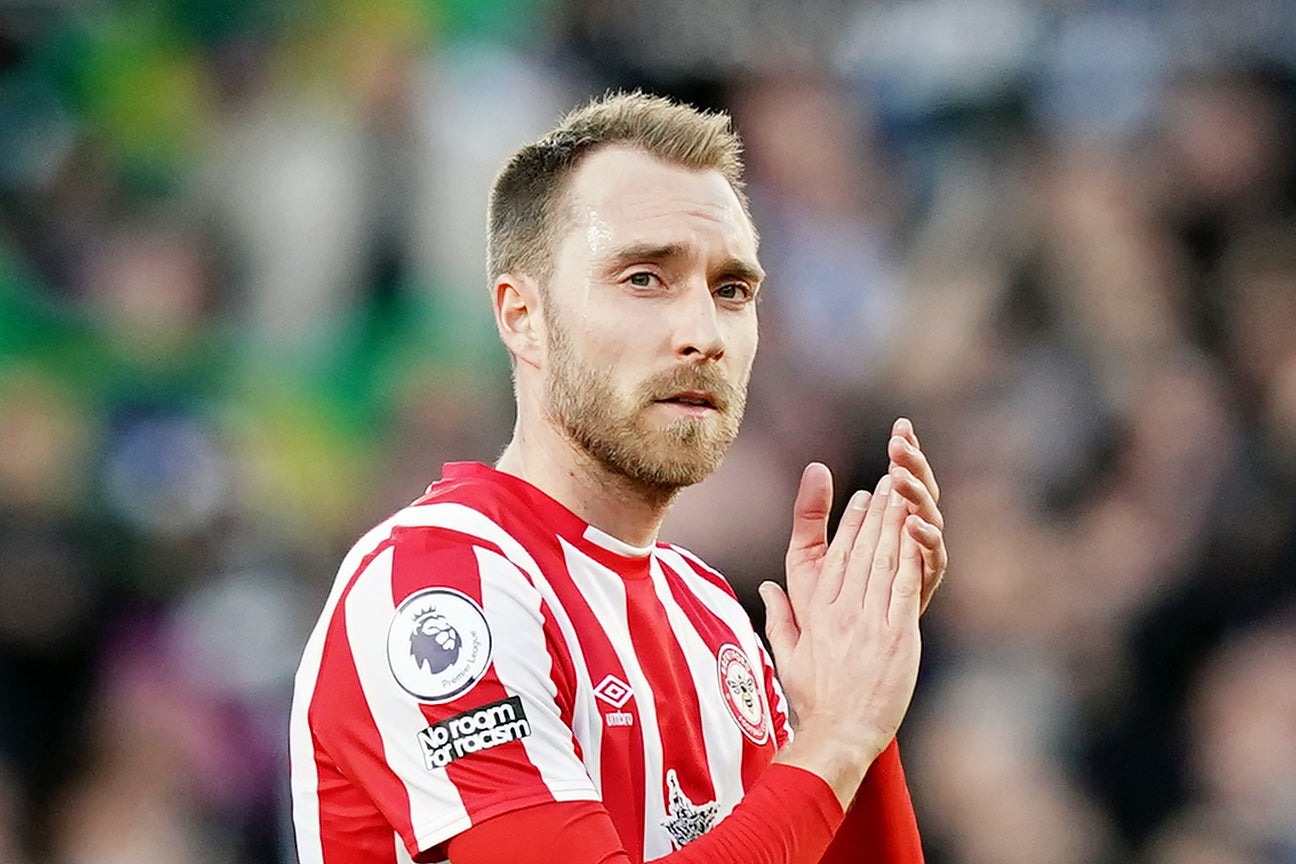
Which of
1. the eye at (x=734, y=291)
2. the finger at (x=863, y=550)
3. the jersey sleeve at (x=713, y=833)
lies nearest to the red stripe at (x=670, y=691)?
the jersey sleeve at (x=713, y=833)

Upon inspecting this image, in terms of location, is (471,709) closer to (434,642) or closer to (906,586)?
(434,642)

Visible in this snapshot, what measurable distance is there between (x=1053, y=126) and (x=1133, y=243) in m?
0.58

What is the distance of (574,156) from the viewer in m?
3.31

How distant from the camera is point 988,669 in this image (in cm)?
658

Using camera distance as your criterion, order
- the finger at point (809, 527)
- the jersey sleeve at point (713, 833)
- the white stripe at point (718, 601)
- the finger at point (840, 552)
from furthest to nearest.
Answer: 1. the white stripe at point (718, 601)
2. the finger at point (809, 527)
3. the finger at point (840, 552)
4. the jersey sleeve at point (713, 833)

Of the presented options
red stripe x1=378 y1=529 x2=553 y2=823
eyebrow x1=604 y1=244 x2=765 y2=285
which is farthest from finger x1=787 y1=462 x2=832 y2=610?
red stripe x1=378 y1=529 x2=553 y2=823

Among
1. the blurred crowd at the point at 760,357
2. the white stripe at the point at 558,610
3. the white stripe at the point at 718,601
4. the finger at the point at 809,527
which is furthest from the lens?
the blurred crowd at the point at 760,357

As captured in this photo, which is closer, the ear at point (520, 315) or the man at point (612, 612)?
the man at point (612, 612)

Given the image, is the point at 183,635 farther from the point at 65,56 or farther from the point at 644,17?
the point at 644,17

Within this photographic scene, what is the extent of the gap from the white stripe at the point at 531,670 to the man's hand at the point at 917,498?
2.31ft

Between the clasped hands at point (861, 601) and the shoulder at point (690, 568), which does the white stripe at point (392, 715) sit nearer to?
the clasped hands at point (861, 601)

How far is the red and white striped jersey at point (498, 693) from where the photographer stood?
2701 mm

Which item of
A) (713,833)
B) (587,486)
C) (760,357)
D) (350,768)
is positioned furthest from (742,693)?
(760,357)

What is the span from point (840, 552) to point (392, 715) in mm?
931
